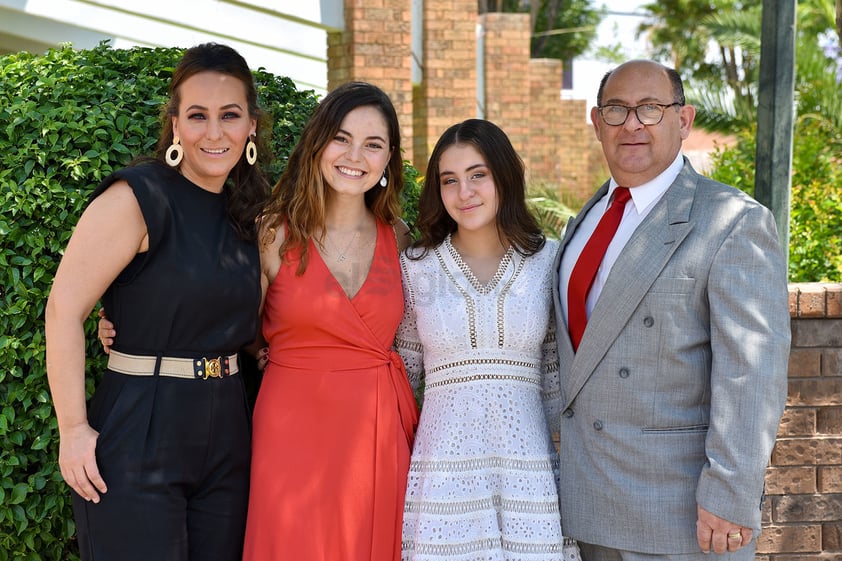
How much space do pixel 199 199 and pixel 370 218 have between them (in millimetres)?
718

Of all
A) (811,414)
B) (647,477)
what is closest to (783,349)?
(647,477)

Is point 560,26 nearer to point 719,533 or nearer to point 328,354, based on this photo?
point 328,354

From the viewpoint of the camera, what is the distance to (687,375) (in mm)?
3053

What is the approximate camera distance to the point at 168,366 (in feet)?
10.2

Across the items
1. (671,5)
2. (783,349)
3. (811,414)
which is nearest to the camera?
(783,349)

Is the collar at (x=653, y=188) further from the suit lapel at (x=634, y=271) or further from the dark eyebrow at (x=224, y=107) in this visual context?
the dark eyebrow at (x=224, y=107)

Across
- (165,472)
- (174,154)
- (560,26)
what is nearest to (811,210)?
(174,154)

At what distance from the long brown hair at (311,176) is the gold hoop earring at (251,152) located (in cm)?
16

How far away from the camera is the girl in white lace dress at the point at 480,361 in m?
3.24

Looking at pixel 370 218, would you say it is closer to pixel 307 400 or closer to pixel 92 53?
pixel 307 400

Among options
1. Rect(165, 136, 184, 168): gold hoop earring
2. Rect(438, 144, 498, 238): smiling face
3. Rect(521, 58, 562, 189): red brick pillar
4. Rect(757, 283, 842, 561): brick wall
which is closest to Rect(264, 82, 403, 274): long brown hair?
Rect(438, 144, 498, 238): smiling face

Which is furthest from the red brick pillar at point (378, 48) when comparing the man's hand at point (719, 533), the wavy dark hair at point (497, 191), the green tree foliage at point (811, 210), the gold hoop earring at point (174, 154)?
the man's hand at point (719, 533)

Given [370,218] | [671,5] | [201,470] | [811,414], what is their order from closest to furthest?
[201,470]
[370,218]
[811,414]
[671,5]

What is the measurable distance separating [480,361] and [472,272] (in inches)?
13.4
